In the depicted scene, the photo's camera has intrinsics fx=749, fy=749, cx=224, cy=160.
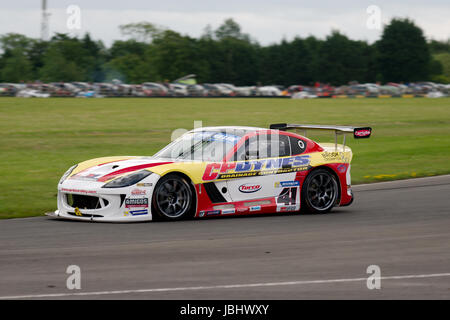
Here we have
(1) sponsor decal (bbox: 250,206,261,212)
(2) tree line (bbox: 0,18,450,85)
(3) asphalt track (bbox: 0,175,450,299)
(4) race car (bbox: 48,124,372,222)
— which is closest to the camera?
(3) asphalt track (bbox: 0,175,450,299)

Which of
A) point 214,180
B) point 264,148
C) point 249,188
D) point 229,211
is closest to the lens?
point 214,180

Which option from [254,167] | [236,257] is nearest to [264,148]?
[254,167]

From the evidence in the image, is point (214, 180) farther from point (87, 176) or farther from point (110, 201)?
point (87, 176)

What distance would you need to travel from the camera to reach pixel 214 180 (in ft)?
33.3

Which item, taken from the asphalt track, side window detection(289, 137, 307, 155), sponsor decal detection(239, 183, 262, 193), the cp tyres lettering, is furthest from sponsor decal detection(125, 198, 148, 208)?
side window detection(289, 137, 307, 155)

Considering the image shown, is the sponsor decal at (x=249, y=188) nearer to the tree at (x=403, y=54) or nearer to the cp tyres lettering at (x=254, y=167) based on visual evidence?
the cp tyres lettering at (x=254, y=167)

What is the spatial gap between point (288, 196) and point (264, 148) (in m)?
0.78

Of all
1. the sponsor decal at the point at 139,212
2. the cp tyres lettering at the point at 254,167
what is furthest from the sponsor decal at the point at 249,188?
the sponsor decal at the point at 139,212

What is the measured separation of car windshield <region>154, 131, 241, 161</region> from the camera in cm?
1041

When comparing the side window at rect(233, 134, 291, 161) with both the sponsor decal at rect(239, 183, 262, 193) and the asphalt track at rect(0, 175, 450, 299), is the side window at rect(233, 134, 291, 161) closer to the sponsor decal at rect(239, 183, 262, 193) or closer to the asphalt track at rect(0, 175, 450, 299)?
the sponsor decal at rect(239, 183, 262, 193)

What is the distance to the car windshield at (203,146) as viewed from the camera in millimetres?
10406

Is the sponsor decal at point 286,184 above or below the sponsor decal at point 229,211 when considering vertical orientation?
above

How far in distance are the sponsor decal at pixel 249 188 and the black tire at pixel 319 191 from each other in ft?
2.59

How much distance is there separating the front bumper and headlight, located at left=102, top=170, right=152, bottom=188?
0.05 m
